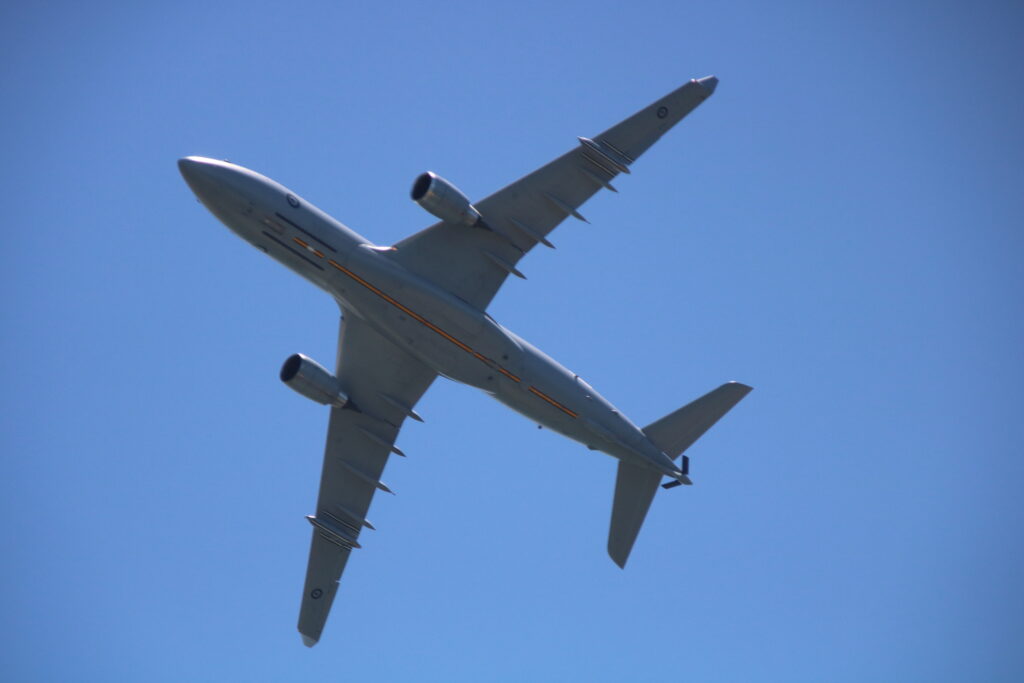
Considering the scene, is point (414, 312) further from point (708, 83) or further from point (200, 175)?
point (708, 83)

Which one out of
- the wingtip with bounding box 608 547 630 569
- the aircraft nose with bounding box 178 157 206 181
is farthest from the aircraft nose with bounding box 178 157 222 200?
the wingtip with bounding box 608 547 630 569

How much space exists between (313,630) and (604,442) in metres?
14.5

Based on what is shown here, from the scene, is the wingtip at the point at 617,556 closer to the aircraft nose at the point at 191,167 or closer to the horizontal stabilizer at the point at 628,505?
the horizontal stabilizer at the point at 628,505

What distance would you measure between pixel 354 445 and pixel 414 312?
7620mm

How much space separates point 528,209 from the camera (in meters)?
43.0

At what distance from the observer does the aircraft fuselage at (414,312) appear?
3916 cm

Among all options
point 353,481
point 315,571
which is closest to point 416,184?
point 353,481

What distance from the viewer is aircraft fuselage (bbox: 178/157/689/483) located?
39156 mm

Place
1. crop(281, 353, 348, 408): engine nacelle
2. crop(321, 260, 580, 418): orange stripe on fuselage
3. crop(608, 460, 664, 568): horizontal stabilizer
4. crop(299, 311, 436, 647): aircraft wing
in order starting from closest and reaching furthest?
1. crop(321, 260, 580, 418): orange stripe on fuselage
2. crop(281, 353, 348, 408): engine nacelle
3. crop(299, 311, 436, 647): aircraft wing
4. crop(608, 460, 664, 568): horizontal stabilizer

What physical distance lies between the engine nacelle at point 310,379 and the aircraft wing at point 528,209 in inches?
204

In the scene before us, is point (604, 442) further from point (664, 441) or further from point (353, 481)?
point (353, 481)

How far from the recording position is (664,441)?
44.0 meters

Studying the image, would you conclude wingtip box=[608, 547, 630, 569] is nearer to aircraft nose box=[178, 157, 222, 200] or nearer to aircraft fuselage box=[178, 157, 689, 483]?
aircraft fuselage box=[178, 157, 689, 483]

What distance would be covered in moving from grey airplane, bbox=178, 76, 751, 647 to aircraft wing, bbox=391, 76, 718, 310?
0.05 meters
